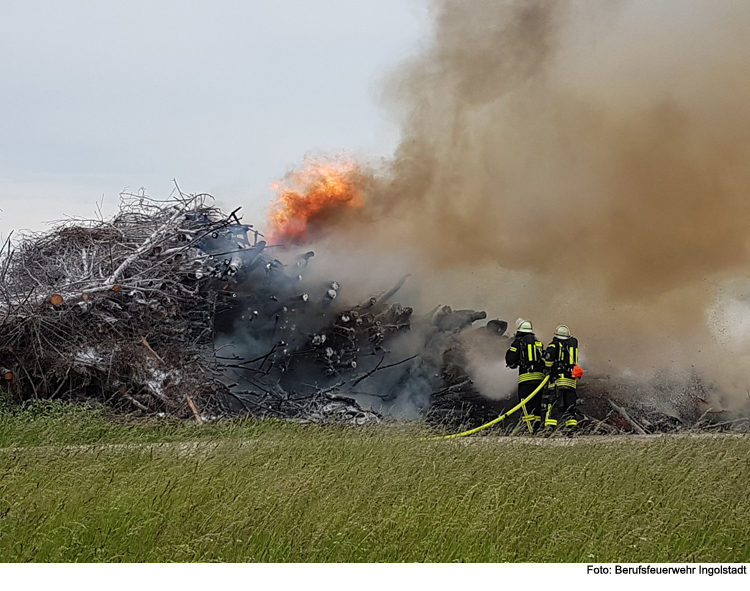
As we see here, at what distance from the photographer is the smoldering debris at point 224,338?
1420cm

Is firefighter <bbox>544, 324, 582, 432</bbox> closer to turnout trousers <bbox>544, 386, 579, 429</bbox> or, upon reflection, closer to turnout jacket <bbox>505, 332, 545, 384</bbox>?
turnout trousers <bbox>544, 386, 579, 429</bbox>

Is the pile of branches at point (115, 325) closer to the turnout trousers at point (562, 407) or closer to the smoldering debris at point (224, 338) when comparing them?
the smoldering debris at point (224, 338)

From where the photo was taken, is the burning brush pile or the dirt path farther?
the burning brush pile

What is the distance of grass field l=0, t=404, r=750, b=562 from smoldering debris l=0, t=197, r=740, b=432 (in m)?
3.81

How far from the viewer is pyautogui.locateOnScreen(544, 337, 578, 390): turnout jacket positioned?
13.6 m

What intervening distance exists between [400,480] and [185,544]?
8.03 feet

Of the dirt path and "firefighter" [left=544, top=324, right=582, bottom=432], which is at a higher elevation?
"firefighter" [left=544, top=324, right=582, bottom=432]

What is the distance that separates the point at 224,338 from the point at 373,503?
318 inches

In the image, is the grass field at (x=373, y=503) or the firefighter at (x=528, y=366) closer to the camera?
the grass field at (x=373, y=503)

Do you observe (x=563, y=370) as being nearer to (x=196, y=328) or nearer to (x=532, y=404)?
(x=532, y=404)

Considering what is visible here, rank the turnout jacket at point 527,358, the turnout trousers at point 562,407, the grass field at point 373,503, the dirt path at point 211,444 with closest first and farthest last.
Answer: the grass field at point 373,503, the dirt path at point 211,444, the turnout trousers at point 562,407, the turnout jacket at point 527,358

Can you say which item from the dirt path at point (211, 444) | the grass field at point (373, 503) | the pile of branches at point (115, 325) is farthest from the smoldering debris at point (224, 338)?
the grass field at point (373, 503)

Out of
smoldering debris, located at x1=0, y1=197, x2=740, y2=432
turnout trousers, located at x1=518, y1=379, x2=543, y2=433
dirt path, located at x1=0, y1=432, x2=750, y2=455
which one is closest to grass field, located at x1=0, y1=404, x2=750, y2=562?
dirt path, located at x1=0, y1=432, x2=750, y2=455

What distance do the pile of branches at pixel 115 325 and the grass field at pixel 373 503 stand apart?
3.67 meters
